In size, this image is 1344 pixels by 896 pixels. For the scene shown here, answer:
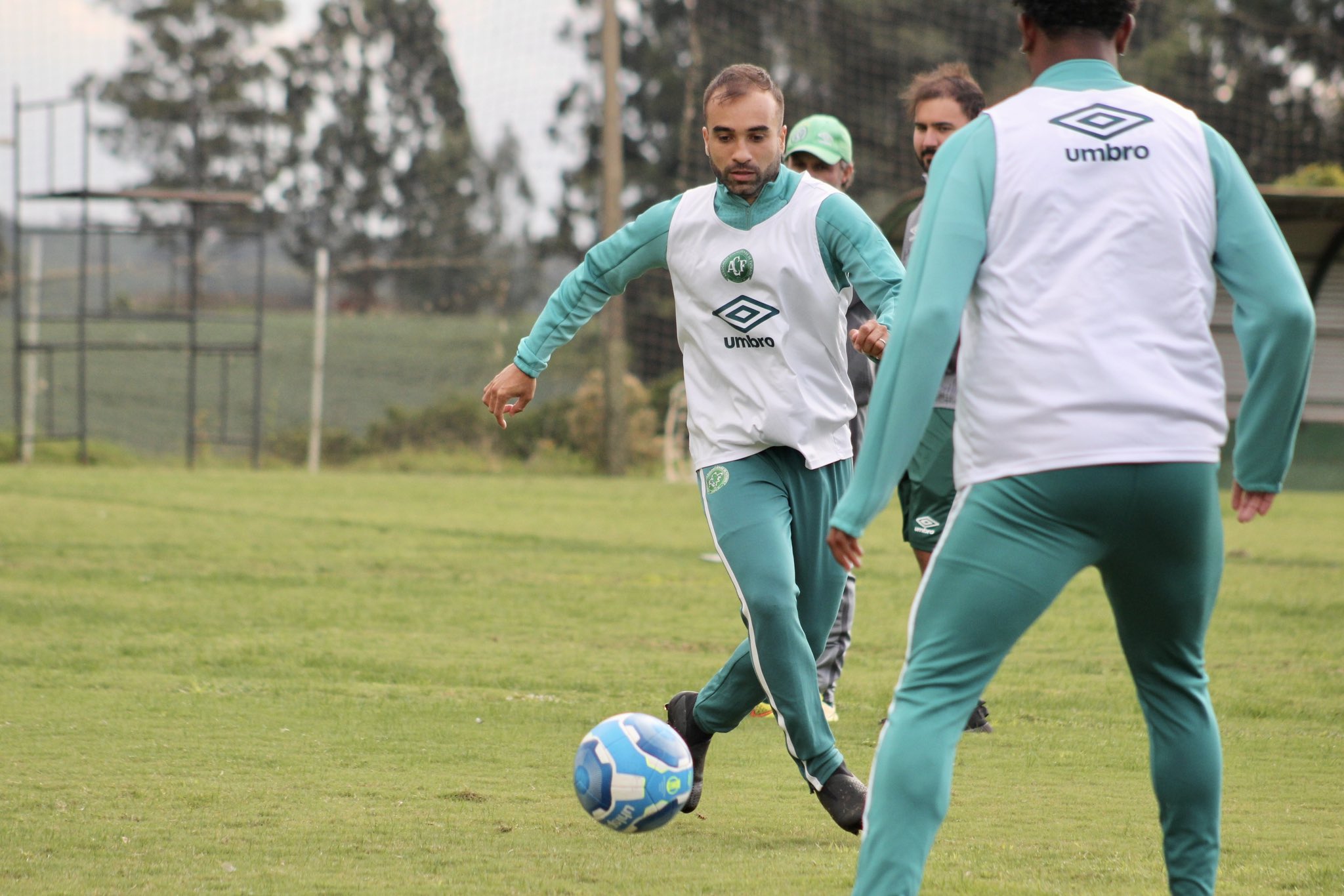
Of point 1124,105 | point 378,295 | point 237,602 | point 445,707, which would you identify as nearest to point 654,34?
point 378,295

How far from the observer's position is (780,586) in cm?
381

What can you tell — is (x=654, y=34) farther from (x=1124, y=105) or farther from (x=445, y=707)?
(x=1124, y=105)

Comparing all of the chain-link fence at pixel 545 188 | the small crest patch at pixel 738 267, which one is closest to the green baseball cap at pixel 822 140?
the small crest patch at pixel 738 267

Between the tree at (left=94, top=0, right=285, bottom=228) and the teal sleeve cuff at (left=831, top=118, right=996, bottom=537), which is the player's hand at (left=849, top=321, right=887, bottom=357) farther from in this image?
the tree at (left=94, top=0, right=285, bottom=228)

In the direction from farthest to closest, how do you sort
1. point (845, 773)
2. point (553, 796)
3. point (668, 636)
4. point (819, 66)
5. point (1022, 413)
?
1. point (819, 66)
2. point (668, 636)
3. point (553, 796)
4. point (845, 773)
5. point (1022, 413)

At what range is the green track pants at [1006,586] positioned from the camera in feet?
8.19

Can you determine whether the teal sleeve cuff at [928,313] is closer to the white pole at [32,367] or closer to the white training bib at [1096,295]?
the white training bib at [1096,295]

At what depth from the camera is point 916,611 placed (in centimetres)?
264

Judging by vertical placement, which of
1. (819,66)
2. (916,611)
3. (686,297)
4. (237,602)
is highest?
(819,66)

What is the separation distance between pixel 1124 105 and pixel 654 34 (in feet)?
93.4

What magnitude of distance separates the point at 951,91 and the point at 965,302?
293cm

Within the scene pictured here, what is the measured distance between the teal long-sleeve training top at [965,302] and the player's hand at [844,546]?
0.03 meters

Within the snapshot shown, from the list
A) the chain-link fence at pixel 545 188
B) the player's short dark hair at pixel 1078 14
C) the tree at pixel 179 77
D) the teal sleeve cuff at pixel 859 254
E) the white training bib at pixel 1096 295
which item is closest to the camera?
the white training bib at pixel 1096 295

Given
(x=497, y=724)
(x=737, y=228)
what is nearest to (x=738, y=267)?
(x=737, y=228)
